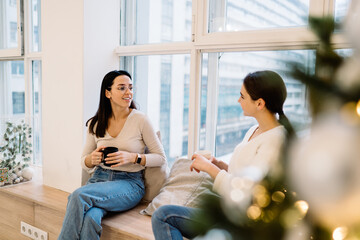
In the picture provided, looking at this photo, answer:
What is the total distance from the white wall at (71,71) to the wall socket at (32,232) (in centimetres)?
36

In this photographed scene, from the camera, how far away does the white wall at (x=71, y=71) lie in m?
2.43

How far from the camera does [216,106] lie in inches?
92.9

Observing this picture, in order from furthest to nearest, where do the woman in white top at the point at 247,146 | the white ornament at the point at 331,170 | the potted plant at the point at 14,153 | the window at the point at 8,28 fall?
the window at the point at 8,28
the potted plant at the point at 14,153
the woman in white top at the point at 247,146
the white ornament at the point at 331,170

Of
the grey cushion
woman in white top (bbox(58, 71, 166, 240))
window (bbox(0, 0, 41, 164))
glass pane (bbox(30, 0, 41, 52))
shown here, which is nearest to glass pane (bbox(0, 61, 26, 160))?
window (bbox(0, 0, 41, 164))

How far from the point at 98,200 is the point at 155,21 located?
1.49 meters

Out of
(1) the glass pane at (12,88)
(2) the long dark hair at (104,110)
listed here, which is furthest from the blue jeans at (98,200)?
(1) the glass pane at (12,88)

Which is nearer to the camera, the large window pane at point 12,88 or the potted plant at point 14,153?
the potted plant at point 14,153

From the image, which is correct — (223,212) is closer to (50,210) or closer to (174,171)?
(174,171)

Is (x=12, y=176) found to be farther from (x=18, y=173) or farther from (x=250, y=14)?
(x=250, y=14)

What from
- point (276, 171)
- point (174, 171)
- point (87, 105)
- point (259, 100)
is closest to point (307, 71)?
point (276, 171)

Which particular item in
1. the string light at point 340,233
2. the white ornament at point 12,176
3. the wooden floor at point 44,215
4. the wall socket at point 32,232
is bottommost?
the wall socket at point 32,232

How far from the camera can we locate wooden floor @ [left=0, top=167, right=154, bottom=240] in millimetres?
1893

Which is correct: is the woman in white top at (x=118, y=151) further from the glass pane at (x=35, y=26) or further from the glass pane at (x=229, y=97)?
the glass pane at (x=35, y=26)

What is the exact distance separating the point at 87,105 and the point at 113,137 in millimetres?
411
